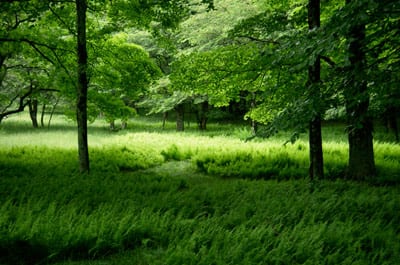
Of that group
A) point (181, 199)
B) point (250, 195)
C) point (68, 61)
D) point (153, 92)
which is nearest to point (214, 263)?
point (181, 199)

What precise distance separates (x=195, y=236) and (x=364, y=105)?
6.28 metres

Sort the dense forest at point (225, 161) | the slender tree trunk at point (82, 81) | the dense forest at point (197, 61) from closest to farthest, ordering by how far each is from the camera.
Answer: the dense forest at point (225, 161) < the dense forest at point (197, 61) < the slender tree trunk at point (82, 81)

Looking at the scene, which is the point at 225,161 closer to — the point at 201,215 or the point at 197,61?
the point at 197,61

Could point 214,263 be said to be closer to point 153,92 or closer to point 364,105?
point 364,105

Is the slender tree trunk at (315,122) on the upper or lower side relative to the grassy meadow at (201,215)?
upper

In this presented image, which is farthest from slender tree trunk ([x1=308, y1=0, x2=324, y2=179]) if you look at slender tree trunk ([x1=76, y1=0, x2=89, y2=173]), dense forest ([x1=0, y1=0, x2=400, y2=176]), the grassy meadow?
slender tree trunk ([x1=76, y1=0, x2=89, y2=173])

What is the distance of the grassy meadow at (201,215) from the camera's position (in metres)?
4.66

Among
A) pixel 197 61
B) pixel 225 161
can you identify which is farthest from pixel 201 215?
pixel 225 161

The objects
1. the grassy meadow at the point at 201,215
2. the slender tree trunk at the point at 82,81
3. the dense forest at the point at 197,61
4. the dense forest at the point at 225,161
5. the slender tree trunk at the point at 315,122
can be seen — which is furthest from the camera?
the slender tree trunk at the point at 82,81

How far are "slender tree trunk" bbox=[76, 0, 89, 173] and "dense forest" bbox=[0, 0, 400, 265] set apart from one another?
38 mm

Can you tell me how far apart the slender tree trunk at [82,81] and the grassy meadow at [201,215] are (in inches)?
47.3

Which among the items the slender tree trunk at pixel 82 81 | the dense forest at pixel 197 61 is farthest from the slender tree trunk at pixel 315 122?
the slender tree trunk at pixel 82 81

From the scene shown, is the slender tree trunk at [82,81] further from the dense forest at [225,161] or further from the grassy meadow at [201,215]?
the grassy meadow at [201,215]

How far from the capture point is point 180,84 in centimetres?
1009
